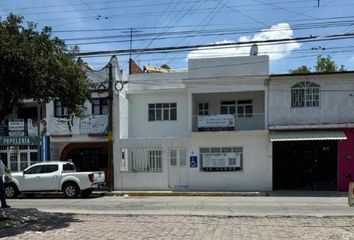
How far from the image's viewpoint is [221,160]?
1276 inches

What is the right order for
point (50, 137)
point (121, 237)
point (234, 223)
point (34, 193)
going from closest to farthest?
point (121, 237) < point (234, 223) < point (34, 193) < point (50, 137)

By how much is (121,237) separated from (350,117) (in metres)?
22.1

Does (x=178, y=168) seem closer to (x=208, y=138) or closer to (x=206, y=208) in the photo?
(x=208, y=138)

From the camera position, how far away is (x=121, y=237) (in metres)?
11.5

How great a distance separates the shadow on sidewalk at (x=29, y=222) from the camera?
1266cm

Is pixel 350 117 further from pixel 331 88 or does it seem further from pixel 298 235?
pixel 298 235

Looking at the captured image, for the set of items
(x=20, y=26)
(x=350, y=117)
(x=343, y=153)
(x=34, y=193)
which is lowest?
(x=34, y=193)

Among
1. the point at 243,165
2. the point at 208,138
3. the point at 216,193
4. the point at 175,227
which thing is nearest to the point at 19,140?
the point at 208,138

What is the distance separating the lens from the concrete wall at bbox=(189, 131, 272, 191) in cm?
3169

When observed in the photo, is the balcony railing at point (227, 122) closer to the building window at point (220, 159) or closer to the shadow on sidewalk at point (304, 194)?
the building window at point (220, 159)

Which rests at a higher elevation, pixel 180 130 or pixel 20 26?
pixel 20 26

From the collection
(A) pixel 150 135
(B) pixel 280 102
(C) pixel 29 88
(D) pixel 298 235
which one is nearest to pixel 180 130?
(A) pixel 150 135

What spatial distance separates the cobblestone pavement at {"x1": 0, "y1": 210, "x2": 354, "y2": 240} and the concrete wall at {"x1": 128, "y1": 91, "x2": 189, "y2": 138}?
19.4 m

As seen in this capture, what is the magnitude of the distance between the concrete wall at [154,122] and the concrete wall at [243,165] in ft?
7.35
